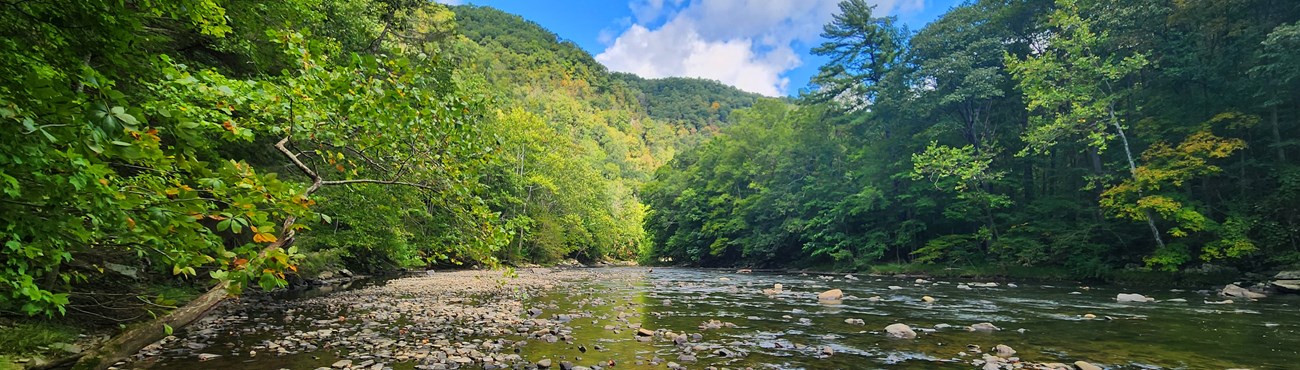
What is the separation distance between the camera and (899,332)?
10.3 metres

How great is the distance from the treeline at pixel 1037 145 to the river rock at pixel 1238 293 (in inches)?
95.3

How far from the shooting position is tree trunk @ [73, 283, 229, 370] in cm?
626

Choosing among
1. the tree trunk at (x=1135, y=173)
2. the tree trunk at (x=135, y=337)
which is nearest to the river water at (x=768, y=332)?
the tree trunk at (x=135, y=337)

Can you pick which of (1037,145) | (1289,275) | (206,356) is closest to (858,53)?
(1037,145)

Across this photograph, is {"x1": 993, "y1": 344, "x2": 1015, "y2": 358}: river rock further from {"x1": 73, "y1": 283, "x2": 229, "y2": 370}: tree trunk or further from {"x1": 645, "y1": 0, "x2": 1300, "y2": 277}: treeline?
{"x1": 645, "y1": 0, "x2": 1300, "y2": 277}: treeline

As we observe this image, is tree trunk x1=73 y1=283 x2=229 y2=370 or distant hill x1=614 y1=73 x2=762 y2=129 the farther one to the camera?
distant hill x1=614 y1=73 x2=762 y2=129

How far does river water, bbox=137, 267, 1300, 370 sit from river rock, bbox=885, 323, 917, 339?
187mm

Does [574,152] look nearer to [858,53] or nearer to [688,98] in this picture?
[858,53]

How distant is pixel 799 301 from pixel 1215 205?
18726mm

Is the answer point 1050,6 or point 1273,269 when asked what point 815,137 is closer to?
point 1050,6

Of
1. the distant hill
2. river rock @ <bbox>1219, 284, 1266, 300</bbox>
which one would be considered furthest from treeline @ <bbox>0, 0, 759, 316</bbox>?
the distant hill

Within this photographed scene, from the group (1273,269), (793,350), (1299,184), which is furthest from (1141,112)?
(793,350)

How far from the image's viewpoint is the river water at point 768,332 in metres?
7.91

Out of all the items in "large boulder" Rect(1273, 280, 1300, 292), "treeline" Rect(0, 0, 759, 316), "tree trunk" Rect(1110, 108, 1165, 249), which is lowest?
"large boulder" Rect(1273, 280, 1300, 292)
